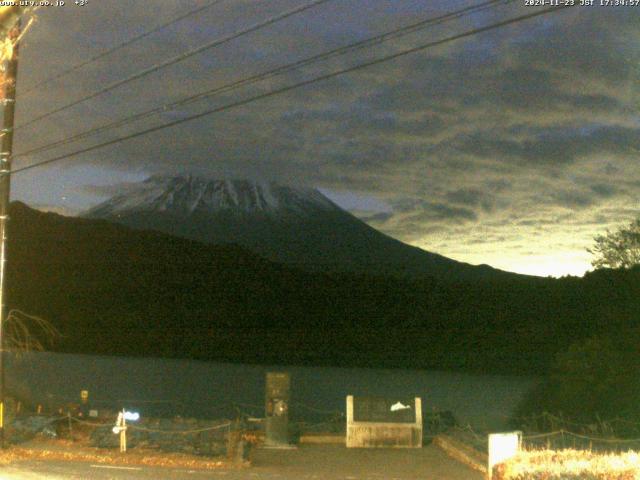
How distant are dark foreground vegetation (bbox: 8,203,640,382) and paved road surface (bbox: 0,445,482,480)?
2379 inches

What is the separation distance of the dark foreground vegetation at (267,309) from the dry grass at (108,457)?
209 feet

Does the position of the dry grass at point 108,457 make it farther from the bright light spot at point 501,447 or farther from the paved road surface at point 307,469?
the bright light spot at point 501,447

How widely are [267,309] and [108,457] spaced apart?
5678 inches

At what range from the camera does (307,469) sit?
17078mm

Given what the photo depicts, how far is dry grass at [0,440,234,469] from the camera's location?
1694cm

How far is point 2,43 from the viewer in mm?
9617

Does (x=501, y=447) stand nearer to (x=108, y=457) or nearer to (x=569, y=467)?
(x=569, y=467)

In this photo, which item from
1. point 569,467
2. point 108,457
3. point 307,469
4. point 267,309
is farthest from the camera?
point 267,309

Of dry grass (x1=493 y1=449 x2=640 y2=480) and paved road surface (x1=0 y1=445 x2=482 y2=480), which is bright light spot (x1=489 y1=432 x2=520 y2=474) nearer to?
dry grass (x1=493 y1=449 x2=640 y2=480)

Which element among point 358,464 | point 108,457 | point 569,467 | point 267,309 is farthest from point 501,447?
point 267,309

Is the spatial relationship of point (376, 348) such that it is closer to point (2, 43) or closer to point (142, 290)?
point (142, 290)

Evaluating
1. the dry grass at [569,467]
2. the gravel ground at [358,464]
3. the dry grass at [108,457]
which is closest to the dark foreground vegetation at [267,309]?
the gravel ground at [358,464]

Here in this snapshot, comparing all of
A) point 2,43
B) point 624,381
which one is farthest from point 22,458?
point 624,381

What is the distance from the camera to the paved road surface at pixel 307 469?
15.3 meters
